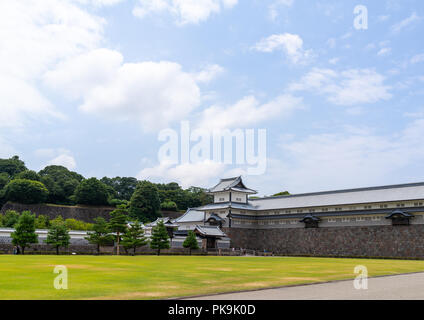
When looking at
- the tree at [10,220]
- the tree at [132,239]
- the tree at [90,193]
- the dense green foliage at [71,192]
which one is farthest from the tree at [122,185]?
the tree at [132,239]

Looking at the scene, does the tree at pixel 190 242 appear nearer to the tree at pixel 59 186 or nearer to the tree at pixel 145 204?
the tree at pixel 145 204

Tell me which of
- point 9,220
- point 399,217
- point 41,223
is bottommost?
point 41,223

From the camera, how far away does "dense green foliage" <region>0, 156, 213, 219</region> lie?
267 ft

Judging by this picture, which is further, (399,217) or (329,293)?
(399,217)

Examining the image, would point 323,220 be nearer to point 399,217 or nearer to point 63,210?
point 399,217

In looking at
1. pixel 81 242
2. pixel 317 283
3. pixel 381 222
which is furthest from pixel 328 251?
pixel 317 283

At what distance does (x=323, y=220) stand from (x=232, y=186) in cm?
1598

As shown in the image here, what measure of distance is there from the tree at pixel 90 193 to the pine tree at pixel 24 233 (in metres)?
47.0

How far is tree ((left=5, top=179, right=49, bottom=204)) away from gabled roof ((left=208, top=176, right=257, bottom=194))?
35205 mm

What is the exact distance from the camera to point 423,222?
50.8 meters

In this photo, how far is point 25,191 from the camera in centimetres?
8050

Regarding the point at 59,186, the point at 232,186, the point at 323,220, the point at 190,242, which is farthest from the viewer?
the point at 59,186

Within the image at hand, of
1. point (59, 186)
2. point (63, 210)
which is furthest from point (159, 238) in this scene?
point (59, 186)

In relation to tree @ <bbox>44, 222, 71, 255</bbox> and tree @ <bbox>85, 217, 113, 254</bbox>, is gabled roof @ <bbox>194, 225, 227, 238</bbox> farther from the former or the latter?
tree @ <bbox>44, 222, 71, 255</bbox>
